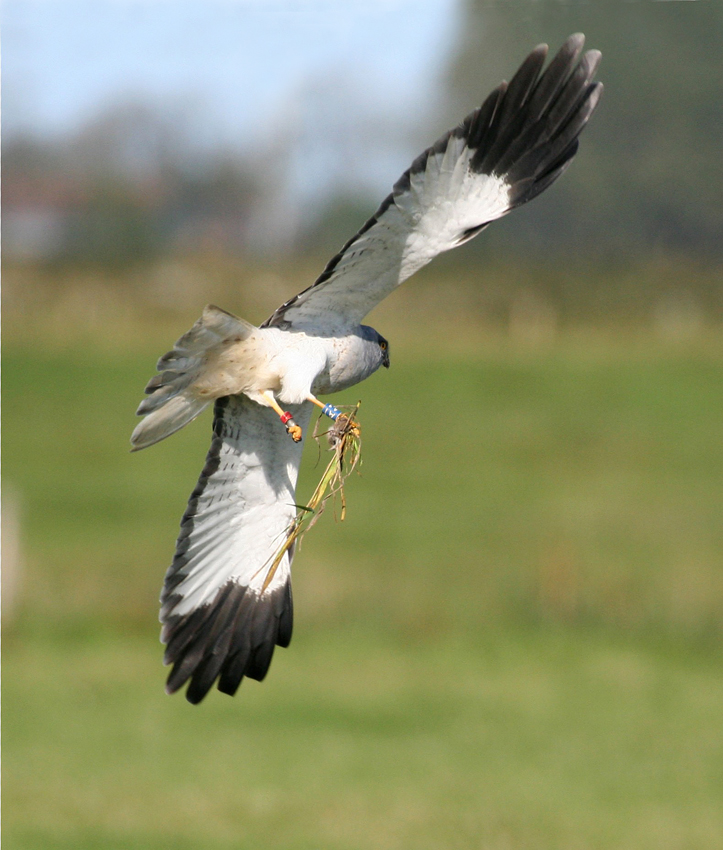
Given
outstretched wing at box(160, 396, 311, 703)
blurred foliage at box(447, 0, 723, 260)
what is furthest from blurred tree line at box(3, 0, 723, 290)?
outstretched wing at box(160, 396, 311, 703)

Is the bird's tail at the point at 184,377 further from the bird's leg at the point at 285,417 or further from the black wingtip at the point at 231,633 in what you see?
the black wingtip at the point at 231,633

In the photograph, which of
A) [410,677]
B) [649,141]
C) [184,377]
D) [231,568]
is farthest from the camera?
[649,141]

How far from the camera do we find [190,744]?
89.1 ft

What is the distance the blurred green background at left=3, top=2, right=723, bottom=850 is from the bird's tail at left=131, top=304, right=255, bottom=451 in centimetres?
1230

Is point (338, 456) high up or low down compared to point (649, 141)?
down

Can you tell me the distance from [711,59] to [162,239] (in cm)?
1535

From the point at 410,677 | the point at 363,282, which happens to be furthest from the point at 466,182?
the point at 410,677

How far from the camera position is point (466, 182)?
406cm

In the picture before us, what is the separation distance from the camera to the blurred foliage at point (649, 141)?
29.6 meters

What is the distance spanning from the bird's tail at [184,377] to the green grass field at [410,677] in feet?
53.4

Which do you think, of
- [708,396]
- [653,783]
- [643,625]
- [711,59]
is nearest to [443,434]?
[708,396]

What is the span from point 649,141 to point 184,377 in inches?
1232

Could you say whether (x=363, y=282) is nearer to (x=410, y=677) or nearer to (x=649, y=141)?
(x=410, y=677)

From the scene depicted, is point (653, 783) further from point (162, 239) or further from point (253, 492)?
point (253, 492)
